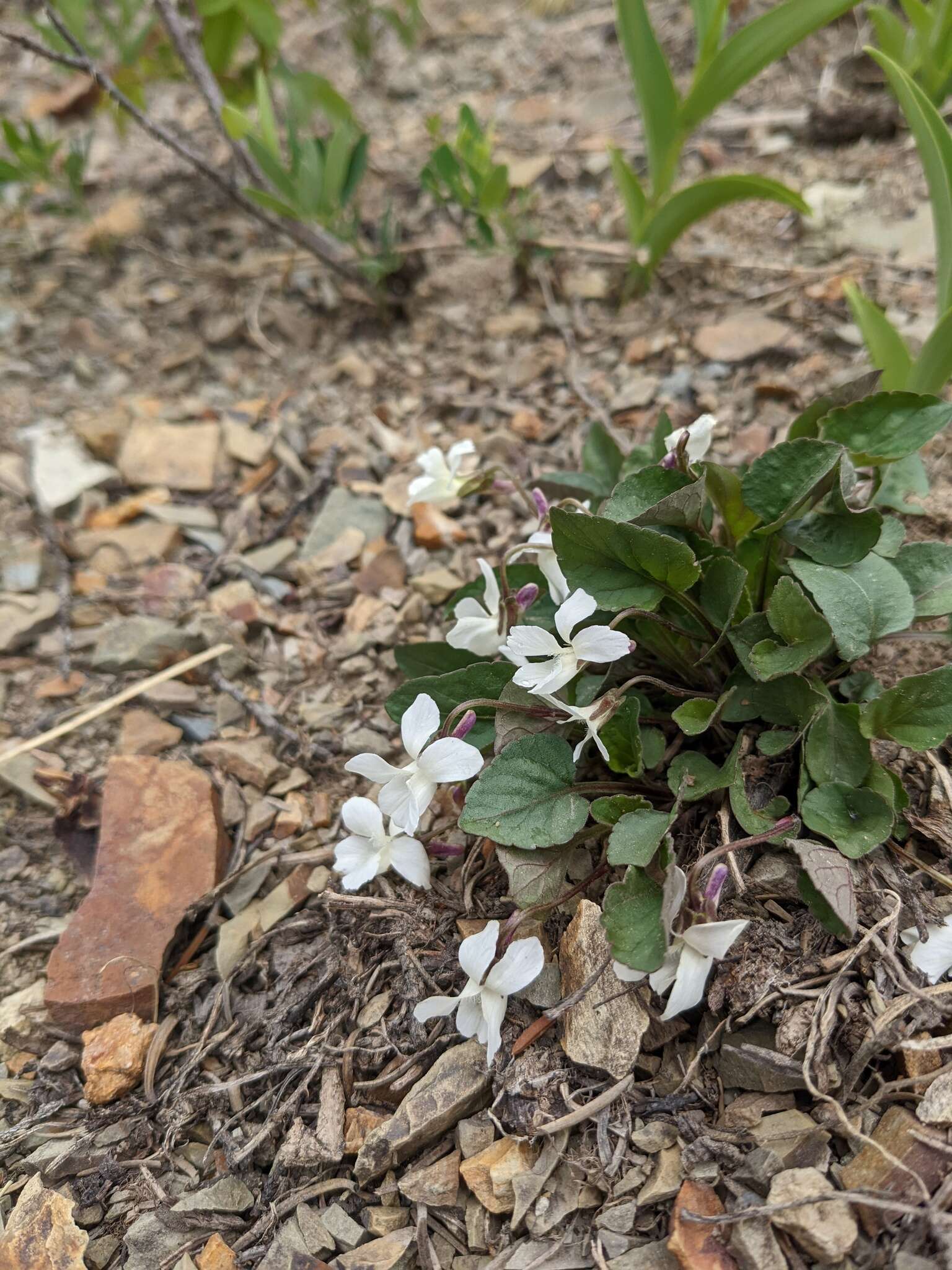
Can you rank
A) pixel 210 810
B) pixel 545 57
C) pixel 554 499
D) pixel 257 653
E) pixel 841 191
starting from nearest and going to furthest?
pixel 210 810
pixel 554 499
pixel 257 653
pixel 841 191
pixel 545 57

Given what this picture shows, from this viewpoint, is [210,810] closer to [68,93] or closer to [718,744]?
[718,744]

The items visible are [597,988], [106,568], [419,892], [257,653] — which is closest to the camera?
[597,988]

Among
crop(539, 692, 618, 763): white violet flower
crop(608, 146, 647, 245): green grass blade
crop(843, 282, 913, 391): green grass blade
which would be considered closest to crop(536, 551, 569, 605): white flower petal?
crop(539, 692, 618, 763): white violet flower

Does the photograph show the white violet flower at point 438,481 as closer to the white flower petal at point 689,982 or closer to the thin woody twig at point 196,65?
the white flower petal at point 689,982

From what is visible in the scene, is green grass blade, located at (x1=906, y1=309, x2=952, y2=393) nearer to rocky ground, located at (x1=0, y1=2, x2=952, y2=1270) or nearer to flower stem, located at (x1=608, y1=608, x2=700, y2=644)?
rocky ground, located at (x1=0, y1=2, x2=952, y2=1270)

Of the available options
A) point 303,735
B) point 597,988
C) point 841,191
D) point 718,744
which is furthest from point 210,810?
→ point 841,191

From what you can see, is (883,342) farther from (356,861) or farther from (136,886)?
(136,886)
